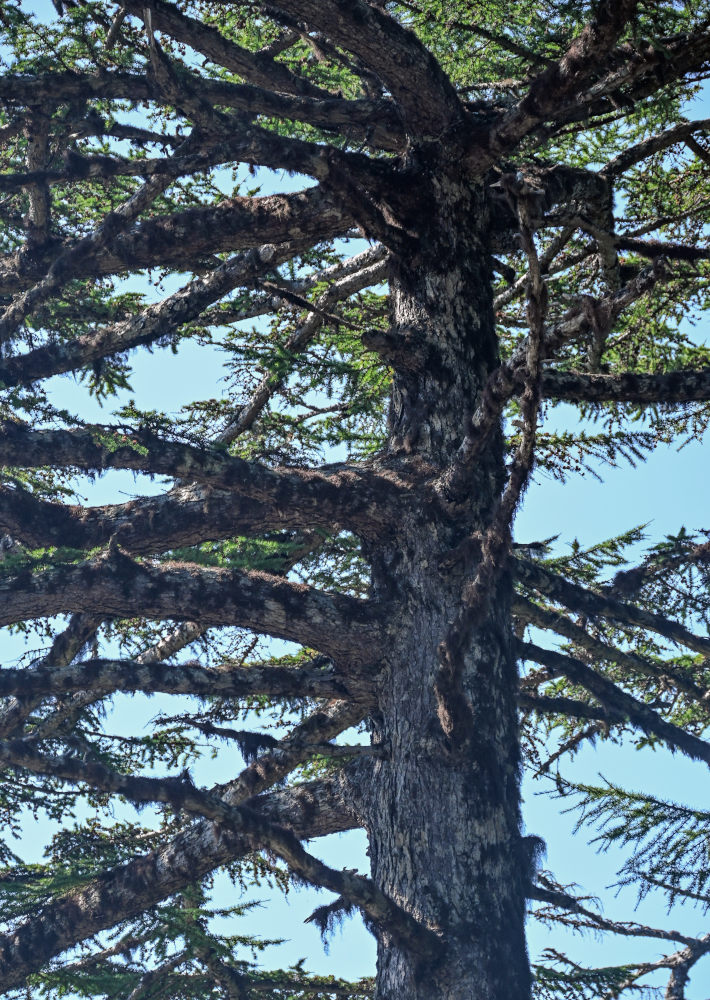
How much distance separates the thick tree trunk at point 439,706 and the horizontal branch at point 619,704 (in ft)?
3.70

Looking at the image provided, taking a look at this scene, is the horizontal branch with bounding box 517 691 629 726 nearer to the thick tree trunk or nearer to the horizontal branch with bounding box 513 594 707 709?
the horizontal branch with bounding box 513 594 707 709

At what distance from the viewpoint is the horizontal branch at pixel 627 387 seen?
8047mm

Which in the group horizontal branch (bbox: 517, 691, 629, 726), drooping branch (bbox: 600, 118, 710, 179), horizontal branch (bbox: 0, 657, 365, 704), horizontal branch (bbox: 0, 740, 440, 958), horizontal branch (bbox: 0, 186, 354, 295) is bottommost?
horizontal branch (bbox: 0, 740, 440, 958)

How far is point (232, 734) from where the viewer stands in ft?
26.6

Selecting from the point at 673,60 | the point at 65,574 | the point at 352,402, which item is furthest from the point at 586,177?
the point at 65,574

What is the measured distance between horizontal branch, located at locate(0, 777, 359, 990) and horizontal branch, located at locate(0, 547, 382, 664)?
133cm

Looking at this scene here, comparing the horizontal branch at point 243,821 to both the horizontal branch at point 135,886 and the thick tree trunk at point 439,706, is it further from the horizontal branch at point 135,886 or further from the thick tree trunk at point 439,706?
the horizontal branch at point 135,886

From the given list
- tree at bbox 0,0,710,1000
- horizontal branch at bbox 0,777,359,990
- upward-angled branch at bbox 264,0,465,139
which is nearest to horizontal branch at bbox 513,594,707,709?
tree at bbox 0,0,710,1000

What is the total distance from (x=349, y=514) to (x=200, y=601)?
1.22m

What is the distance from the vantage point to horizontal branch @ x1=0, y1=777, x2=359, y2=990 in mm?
8336

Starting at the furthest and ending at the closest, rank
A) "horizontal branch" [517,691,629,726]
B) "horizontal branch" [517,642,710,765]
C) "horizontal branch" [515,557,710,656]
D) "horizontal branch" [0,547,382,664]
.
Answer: "horizontal branch" [517,691,629,726] < "horizontal branch" [515,557,710,656] < "horizontal branch" [517,642,710,765] < "horizontal branch" [0,547,382,664]

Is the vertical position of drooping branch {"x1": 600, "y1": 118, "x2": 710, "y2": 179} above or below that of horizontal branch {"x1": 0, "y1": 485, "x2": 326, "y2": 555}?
above

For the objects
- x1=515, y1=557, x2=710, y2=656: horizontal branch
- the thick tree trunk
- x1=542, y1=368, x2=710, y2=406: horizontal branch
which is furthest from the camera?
x1=515, y1=557, x2=710, y2=656: horizontal branch

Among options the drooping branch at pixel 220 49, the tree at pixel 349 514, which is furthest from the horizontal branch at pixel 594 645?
the drooping branch at pixel 220 49
